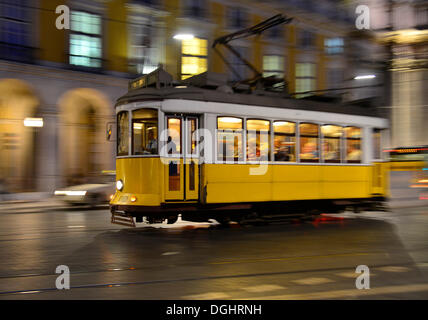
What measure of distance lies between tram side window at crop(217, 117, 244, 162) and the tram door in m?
0.57

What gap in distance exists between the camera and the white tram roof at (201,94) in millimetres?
10922

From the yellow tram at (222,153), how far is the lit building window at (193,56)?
14.4 meters

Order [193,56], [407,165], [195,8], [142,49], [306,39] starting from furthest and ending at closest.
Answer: [306,39], [193,56], [195,8], [142,49], [407,165]

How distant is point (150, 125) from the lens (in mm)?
10875

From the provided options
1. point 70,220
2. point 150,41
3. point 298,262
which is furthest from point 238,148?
point 150,41

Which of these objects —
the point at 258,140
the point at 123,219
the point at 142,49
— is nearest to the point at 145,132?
the point at 123,219

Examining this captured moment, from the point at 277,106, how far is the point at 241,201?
2574mm

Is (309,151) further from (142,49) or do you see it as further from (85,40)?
(142,49)

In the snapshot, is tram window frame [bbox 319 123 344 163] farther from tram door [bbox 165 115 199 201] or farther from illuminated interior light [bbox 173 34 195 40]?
illuminated interior light [bbox 173 34 195 40]

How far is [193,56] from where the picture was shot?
2731cm

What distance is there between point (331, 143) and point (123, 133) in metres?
5.60

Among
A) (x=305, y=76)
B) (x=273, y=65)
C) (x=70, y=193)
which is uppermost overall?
(x=273, y=65)

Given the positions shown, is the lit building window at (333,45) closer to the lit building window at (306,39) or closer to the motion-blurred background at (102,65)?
the lit building window at (306,39)

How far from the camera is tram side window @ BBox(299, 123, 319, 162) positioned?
12.8 metres
